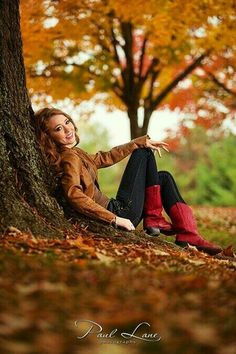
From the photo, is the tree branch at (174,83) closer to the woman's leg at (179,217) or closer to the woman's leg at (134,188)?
the woman's leg at (179,217)

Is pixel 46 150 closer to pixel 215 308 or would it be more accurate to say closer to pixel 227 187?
pixel 215 308

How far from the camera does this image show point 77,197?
12.9 feet

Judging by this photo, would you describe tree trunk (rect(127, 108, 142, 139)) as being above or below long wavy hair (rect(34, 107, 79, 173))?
above

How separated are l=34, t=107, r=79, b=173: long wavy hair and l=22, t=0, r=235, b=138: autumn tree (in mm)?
3823

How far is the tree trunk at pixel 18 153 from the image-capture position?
3529 mm

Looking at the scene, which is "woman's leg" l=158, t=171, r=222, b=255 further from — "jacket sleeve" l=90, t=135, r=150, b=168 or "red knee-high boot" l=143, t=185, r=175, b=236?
"jacket sleeve" l=90, t=135, r=150, b=168

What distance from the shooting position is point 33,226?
3.48 metres

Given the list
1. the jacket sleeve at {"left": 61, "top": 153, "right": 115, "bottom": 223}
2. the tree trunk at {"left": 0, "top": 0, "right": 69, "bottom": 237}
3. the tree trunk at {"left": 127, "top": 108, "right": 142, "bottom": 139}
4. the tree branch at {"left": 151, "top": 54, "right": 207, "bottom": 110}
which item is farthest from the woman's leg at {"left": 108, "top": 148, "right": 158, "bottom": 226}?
the tree branch at {"left": 151, "top": 54, "right": 207, "bottom": 110}

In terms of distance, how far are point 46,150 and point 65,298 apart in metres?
2.03

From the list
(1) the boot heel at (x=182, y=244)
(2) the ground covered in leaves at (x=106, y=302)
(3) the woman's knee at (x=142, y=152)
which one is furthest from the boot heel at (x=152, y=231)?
(2) the ground covered in leaves at (x=106, y=302)

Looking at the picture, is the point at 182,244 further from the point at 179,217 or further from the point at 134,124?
the point at 134,124

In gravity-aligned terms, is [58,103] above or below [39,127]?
above

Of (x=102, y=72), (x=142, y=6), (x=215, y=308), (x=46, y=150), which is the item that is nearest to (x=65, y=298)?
(x=215, y=308)

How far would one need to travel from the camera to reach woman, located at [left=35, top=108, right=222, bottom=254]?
404cm
